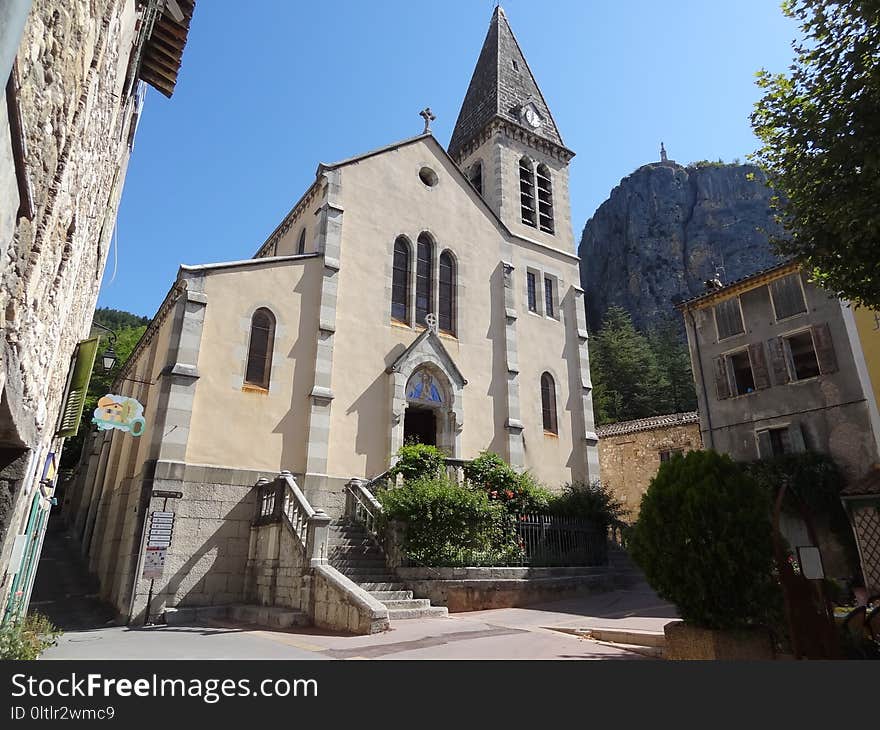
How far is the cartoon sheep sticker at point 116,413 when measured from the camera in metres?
10.8

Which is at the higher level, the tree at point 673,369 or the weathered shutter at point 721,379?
the tree at point 673,369

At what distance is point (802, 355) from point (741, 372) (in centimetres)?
223

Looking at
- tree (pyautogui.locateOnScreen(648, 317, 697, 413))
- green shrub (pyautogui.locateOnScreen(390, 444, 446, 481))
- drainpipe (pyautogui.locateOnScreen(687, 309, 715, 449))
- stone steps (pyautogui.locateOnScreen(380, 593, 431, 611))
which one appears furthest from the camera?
tree (pyautogui.locateOnScreen(648, 317, 697, 413))

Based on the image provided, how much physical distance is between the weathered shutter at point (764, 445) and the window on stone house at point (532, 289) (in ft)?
29.9

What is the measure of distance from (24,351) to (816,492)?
2032 cm

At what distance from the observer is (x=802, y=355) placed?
66.1 feet

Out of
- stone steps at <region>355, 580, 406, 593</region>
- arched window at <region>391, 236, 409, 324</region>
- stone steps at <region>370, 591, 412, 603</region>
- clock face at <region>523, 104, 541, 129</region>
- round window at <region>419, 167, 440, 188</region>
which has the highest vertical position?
clock face at <region>523, 104, 541, 129</region>

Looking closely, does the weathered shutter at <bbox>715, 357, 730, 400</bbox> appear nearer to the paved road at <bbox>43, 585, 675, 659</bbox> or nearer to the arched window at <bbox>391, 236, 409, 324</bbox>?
the paved road at <bbox>43, 585, 675, 659</bbox>

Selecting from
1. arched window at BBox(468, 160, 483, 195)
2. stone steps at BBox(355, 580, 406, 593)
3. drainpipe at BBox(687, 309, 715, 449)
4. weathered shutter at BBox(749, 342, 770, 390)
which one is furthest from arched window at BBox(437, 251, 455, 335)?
weathered shutter at BBox(749, 342, 770, 390)

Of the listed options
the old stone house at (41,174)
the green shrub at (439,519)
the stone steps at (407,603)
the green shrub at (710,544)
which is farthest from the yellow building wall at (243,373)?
the green shrub at (710,544)

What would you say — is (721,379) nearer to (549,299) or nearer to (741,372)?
(741,372)

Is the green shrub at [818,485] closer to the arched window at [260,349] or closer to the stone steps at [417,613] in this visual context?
the stone steps at [417,613]

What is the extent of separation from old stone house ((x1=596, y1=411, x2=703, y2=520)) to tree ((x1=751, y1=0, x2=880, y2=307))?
60.9ft

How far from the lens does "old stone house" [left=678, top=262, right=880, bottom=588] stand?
18.0 metres
